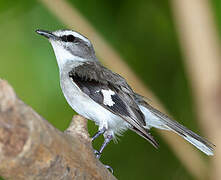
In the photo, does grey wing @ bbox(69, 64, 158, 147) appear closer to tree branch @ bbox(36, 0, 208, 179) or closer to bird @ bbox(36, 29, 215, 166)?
bird @ bbox(36, 29, 215, 166)

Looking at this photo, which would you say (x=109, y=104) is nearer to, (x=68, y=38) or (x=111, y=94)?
(x=111, y=94)

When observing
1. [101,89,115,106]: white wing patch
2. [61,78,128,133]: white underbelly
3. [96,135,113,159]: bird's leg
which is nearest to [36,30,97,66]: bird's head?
[61,78,128,133]: white underbelly

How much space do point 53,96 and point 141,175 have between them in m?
1.16

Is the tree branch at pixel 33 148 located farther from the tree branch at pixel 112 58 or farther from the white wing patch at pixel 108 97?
the tree branch at pixel 112 58

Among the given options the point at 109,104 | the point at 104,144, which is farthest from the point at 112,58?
the point at 104,144

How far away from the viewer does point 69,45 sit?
4348 millimetres

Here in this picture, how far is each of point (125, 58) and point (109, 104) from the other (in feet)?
4.08

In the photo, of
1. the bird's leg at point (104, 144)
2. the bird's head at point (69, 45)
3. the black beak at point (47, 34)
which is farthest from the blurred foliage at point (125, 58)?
the bird's leg at point (104, 144)

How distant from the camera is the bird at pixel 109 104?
11.6 feet

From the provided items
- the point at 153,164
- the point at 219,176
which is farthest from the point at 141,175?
the point at 219,176

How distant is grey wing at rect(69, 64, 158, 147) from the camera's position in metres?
3.47

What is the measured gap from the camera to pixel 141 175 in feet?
15.2

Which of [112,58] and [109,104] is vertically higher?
[112,58]

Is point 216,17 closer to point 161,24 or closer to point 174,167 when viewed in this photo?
point 161,24
